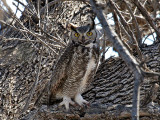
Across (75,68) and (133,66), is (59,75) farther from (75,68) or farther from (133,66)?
(133,66)

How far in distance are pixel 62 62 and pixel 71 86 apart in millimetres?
274

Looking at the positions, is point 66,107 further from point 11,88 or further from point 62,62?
point 11,88

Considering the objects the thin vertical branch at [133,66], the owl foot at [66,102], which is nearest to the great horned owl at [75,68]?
the owl foot at [66,102]

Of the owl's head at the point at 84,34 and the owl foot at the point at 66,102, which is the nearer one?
the owl foot at the point at 66,102

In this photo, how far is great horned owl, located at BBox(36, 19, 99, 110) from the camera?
2.93 m

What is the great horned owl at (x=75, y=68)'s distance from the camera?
2.93 meters

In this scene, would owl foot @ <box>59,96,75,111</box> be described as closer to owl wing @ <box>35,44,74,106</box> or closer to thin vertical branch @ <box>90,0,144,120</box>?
owl wing @ <box>35,44,74,106</box>

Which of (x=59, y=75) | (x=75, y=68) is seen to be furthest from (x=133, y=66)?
(x=59, y=75)

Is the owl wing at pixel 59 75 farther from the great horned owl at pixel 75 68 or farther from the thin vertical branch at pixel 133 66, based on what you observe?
the thin vertical branch at pixel 133 66

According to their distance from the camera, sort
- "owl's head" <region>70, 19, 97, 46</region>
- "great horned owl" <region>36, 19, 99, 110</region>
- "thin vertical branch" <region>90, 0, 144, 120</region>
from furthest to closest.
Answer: "owl's head" <region>70, 19, 97, 46</region> < "great horned owl" <region>36, 19, 99, 110</region> < "thin vertical branch" <region>90, 0, 144, 120</region>

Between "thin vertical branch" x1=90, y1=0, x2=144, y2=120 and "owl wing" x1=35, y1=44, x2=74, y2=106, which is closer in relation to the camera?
"thin vertical branch" x1=90, y1=0, x2=144, y2=120

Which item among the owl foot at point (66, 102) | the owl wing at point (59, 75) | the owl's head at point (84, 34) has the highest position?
the owl's head at point (84, 34)

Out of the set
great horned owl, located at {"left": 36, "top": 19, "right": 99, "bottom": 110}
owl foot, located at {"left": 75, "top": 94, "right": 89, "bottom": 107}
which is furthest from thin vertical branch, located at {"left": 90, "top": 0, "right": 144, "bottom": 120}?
owl foot, located at {"left": 75, "top": 94, "right": 89, "bottom": 107}

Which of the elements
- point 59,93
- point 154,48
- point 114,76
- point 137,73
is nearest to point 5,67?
point 59,93
